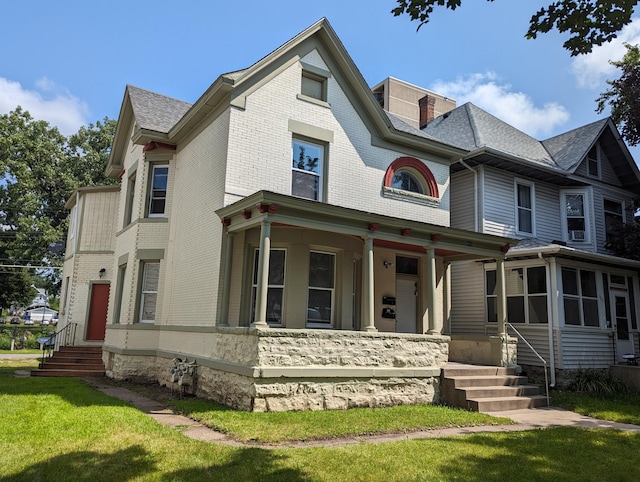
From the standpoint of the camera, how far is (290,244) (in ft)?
38.0

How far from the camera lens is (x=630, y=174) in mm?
19031

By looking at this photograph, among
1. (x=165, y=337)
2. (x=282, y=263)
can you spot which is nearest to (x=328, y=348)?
(x=282, y=263)

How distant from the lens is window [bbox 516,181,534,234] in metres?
16.8

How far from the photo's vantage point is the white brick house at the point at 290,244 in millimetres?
9875

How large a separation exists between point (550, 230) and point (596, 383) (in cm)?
574

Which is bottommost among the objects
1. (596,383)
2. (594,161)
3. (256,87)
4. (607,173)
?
(596,383)

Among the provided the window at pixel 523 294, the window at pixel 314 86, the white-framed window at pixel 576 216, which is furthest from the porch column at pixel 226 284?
the white-framed window at pixel 576 216

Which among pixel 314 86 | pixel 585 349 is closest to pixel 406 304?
pixel 585 349

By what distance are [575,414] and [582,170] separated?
34.7ft

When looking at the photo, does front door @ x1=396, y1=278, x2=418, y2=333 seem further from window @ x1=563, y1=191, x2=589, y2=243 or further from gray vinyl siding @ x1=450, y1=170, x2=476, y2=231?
window @ x1=563, y1=191, x2=589, y2=243

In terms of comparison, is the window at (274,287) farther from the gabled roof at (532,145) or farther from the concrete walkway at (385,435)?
the gabled roof at (532,145)

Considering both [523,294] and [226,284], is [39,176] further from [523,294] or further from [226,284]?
[523,294]

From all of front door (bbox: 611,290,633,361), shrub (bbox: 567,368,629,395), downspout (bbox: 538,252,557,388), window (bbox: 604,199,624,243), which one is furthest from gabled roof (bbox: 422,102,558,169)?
shrub (bbox: 567,368,629,395)

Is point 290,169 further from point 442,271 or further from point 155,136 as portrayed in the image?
point 442,271
